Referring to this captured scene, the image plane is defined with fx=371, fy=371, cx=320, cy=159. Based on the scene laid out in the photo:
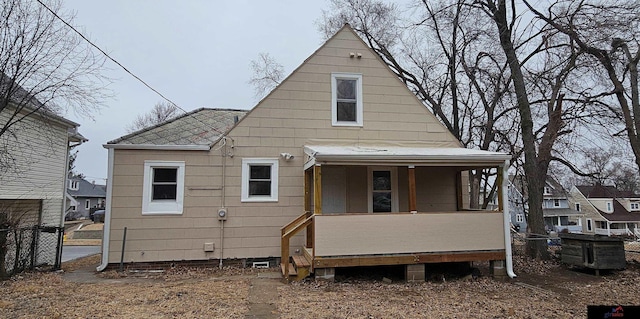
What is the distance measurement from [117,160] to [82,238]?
16364mm

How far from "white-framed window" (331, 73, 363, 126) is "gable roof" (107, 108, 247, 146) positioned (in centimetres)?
314

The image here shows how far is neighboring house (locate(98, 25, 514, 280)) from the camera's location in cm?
805

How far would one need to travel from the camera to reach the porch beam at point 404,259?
769cm

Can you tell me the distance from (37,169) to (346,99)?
973 centimetres

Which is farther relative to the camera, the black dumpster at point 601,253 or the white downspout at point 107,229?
the white downspout at point 107,229

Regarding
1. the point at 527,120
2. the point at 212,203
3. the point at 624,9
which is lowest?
the point at 212,203

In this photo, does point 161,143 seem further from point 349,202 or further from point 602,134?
point 602,134

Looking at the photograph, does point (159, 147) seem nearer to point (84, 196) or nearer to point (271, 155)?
point (271, 155)

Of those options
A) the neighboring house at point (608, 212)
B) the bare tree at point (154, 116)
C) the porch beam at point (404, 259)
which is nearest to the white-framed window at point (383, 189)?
the porch beam at point (404, 259)

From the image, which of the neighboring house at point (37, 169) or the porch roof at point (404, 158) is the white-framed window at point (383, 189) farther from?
the neighboring house at point (37, 169)

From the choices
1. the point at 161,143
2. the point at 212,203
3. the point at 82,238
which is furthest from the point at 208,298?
the point at 82,238

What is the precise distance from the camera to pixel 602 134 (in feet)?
36.3

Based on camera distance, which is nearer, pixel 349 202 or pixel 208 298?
pixel 208 298

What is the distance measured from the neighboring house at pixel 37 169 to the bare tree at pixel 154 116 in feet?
56.9
